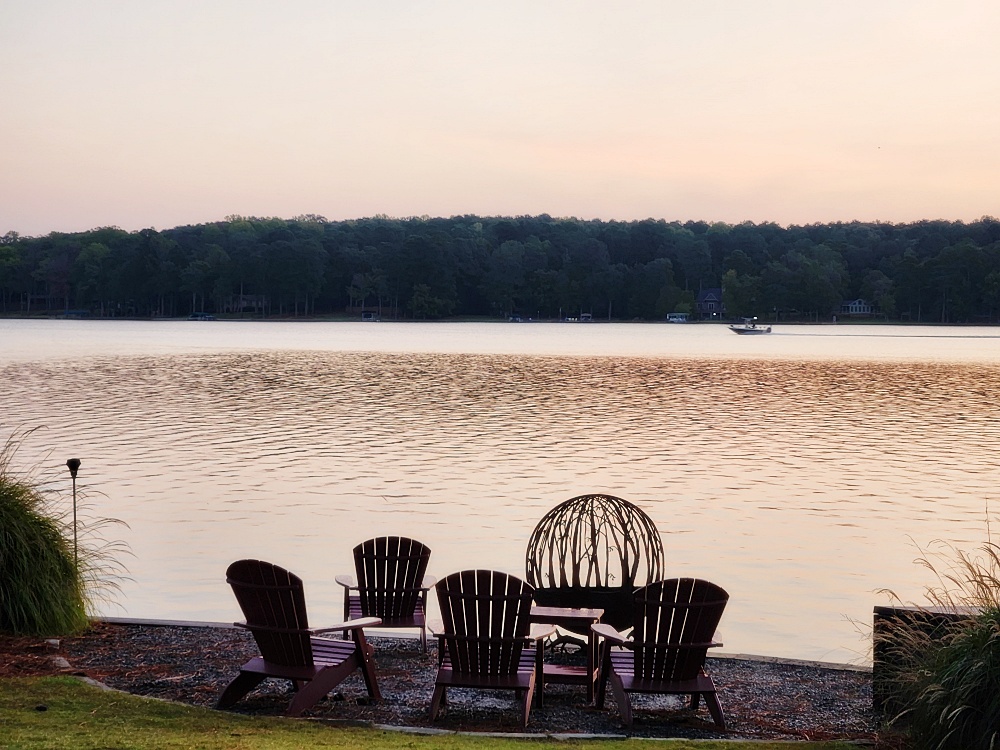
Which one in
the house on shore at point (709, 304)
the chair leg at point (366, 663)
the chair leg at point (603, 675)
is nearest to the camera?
the chair leg at point (366, 663)

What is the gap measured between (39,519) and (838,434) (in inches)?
915

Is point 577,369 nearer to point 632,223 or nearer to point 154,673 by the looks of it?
point 154,673

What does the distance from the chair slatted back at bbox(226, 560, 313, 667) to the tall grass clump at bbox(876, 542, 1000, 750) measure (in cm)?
353

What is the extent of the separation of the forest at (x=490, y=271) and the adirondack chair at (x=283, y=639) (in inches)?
6503

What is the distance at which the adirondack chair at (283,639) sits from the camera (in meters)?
7.38

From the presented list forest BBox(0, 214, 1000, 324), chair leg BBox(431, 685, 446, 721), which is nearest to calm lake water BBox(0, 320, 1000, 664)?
chair leg BBox(431, 685, 446, 721)

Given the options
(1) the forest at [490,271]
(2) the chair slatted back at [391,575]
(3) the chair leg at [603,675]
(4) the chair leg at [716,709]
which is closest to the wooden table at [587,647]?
(3) the chair leg at [603,675]

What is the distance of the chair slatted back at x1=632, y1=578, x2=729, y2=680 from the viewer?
24.4ft

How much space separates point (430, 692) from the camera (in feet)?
26.6

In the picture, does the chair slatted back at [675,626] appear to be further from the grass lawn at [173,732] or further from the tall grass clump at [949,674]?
the tall grass clump at [949,674]

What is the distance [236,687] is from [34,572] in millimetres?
2598

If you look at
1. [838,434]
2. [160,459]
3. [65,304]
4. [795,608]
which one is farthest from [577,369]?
[65,304]

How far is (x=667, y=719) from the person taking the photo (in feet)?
25.3

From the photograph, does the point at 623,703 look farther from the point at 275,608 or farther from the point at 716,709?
the point at 275,608
